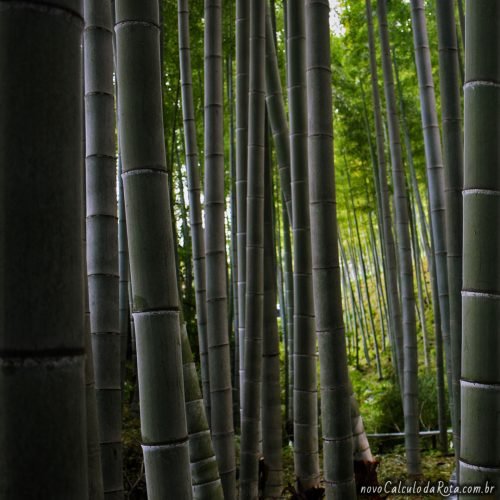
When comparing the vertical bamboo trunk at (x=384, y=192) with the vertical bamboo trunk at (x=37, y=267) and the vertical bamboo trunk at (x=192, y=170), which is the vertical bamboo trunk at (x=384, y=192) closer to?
the vertical bamboo trunk at (x=192, y=170)

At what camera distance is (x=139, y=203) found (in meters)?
1.27

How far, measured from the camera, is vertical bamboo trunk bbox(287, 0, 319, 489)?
2.54m

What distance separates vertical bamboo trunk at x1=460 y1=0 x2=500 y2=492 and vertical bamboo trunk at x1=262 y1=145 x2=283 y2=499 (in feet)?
6.63

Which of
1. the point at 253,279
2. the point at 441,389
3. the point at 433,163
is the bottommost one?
the point at 441,389

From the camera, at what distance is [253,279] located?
295 centimetres

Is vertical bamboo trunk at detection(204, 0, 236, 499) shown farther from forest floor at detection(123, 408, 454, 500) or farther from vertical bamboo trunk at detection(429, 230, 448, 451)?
vertical bamboo trunk at detection(429, 230, 448, 451)

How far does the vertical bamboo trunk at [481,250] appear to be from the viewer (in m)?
1.32

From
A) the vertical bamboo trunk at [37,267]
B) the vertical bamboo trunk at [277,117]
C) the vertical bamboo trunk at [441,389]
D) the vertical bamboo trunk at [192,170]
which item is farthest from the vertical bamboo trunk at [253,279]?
the vertical bamboo trunk at [441,389]

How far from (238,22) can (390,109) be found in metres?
1.43

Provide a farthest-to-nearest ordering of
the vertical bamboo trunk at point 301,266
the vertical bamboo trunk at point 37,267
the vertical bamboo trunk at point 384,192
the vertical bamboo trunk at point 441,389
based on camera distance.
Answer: the vertical bamboo trunk at point 441,389 → the vertical bamboo trunk at point 384,192 → the vertical bamboo trunk at point 301,266 → the vertical bamboo trunk at point 37,267

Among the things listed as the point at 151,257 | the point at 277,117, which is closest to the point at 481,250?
the point at 151,257

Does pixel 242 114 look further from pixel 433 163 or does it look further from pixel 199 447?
pixel 199 447

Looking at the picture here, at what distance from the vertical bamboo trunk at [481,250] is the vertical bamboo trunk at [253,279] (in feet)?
5.17

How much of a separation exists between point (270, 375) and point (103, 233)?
175 cm
